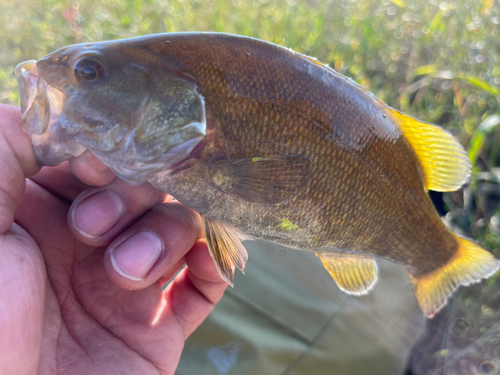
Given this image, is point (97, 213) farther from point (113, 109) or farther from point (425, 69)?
point (425, 69)

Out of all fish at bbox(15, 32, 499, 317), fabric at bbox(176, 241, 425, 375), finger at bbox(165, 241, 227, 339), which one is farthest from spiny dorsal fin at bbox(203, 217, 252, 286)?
fabric at bbox(176, 241, 425, 375)

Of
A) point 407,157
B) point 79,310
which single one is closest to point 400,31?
point 407,157

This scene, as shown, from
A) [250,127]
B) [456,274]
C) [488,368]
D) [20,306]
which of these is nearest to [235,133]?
[250,127]

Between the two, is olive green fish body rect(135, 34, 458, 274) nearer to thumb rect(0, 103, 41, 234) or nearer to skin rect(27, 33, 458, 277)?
skin rect(27, 33, 458, 277)

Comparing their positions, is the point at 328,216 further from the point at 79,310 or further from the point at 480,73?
the point at 480,73

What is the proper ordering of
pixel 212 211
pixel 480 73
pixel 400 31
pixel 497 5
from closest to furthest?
1. pixel 212 211
2. pixel 497 5
3. pixel 480 73
4. pixel 400 31

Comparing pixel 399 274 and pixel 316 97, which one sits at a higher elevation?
pixel 316 97

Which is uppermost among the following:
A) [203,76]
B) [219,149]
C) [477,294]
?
[203,76]

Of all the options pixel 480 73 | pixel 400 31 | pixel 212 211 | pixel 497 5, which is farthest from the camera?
pixel 400 31
